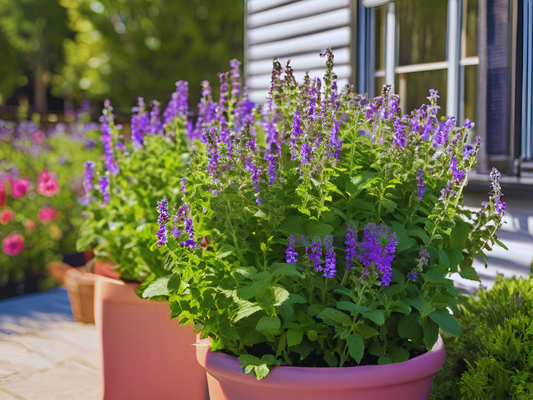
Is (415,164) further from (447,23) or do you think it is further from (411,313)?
(447,23)

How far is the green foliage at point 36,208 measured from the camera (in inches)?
174

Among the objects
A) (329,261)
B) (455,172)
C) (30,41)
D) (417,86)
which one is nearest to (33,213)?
(417,86)

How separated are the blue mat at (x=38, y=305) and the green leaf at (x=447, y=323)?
2.79m

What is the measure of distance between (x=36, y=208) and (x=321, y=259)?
3.60 meters

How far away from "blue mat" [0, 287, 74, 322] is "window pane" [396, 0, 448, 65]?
2811mm

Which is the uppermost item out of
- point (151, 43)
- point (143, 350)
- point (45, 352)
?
point (151, 43)

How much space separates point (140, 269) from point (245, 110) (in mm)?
807

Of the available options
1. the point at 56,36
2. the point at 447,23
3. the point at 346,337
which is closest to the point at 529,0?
the point at 447,23

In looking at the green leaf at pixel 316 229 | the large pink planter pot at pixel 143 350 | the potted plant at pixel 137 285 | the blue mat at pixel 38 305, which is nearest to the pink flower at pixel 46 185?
the blue mat at pixel 38 305

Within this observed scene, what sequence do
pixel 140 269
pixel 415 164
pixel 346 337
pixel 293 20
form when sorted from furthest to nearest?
1. pixel 293 20
2. pixel 140 269
3. pixel 415 164
4. pixel 346 337

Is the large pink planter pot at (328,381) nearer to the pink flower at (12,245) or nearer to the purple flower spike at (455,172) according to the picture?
the purple flower spike at (455,172)

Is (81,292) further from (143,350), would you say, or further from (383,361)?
(383,361)

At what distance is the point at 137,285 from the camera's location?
2.16 metres

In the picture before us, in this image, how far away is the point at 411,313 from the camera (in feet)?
5.27
